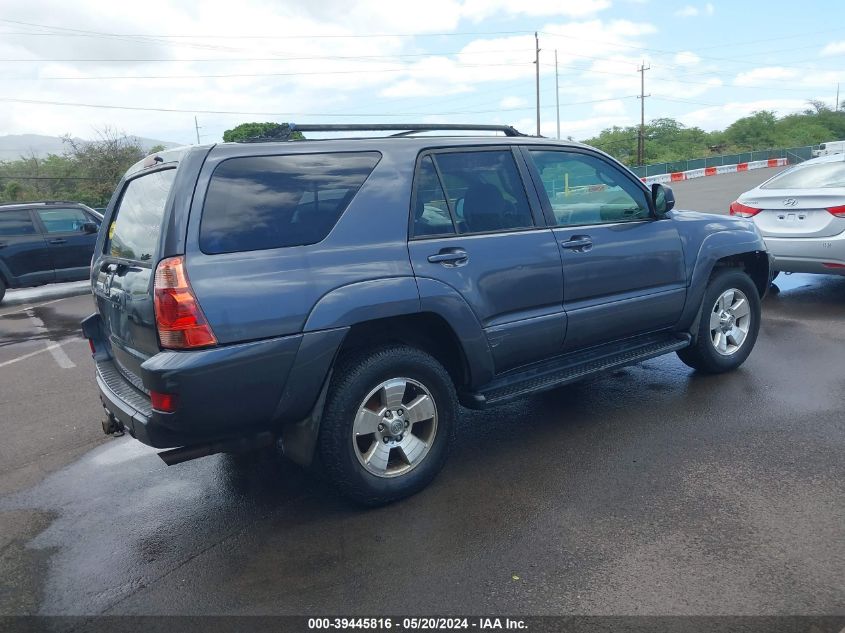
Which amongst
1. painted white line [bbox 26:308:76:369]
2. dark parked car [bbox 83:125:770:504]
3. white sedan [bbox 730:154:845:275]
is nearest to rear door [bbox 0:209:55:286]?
painted white line [bbox 26:308:76:369]

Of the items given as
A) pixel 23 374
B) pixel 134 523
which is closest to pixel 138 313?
pixel 134 523

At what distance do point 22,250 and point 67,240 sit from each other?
2.39 ft

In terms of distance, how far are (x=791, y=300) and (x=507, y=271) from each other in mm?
5693

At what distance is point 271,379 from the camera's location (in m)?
3.10

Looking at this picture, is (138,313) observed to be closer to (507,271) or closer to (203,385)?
(203,385)

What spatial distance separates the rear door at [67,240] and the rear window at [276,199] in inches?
409

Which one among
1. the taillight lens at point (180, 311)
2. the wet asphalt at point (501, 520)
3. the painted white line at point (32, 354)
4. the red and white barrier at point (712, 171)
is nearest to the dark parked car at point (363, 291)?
the taillight lens at point (180, 311)

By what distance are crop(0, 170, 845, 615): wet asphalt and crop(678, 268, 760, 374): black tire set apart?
167 mm

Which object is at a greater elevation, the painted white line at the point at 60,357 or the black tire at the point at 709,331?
the black tire at the point at 709,331

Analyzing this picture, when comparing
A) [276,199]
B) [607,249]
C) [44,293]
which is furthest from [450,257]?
[44,293]

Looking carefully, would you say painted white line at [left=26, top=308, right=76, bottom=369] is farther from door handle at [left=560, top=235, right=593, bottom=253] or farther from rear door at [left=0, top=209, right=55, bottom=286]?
door handle at [left=560, top=235, right=593, bottom=253]

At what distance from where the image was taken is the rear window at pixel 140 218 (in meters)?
3.31

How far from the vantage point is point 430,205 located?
374cm

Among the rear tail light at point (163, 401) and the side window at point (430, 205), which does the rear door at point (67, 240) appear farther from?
the rear tail light at point (163, 401)
